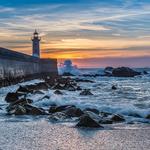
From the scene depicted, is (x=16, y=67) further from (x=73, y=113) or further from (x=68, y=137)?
(x=68, y=137)

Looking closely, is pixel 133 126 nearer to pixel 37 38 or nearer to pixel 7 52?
pixel 7 52

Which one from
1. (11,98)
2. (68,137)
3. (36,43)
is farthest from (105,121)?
(36,43)

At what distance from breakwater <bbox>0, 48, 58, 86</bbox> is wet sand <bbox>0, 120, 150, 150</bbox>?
25756 mm

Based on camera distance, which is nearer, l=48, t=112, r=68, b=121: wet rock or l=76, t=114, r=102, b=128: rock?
l=76, t=114, r=102, b=128: rock

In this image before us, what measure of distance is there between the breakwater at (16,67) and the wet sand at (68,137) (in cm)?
2576

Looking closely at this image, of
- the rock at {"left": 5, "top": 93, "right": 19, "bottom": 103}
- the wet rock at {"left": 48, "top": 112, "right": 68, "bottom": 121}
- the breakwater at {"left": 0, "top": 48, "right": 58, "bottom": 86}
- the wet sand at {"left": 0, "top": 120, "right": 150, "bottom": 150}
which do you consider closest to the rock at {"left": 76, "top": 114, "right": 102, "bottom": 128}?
the wet sand at {"left": 0, "top": 120, "right": 150, "bottom": 150}

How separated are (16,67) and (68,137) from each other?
4008 cm

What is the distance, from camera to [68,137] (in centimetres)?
1004

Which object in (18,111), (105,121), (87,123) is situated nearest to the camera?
(87,123)

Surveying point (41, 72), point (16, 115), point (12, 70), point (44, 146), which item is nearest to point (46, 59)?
point (41, 72)

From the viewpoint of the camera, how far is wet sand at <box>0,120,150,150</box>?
895cm

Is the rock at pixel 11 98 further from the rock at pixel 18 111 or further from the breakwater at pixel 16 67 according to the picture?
the breakwater at pixel 16 67

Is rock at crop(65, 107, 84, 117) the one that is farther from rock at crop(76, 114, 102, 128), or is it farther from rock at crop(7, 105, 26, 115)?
rock at crop(76, 114, 102, 128)

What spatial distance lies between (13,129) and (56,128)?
1.08 metres
